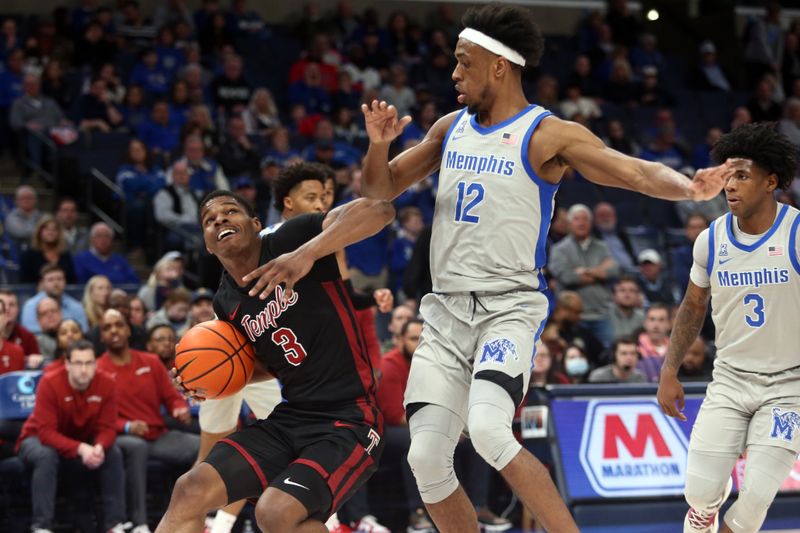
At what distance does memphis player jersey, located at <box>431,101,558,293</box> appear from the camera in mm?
4922

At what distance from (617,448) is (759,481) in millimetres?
3117

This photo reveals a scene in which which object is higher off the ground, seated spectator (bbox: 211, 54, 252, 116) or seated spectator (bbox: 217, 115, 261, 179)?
seated spectator (bbox: 211, 54, 252, 116)

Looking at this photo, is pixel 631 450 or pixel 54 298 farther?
pixel 54 298

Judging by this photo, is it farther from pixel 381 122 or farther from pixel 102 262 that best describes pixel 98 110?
pixel 381 122

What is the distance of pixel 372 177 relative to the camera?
16.7ft

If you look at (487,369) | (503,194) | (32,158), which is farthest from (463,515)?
(32,158)

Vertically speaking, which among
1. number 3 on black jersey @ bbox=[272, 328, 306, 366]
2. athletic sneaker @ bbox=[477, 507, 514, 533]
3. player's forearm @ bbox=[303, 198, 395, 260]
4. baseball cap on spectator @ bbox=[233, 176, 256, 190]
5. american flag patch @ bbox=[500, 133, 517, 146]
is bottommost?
athletic sneaker @ bbox=[477, 507, 514, 533]

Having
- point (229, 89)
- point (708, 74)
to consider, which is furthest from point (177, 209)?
A: point (708, 74)

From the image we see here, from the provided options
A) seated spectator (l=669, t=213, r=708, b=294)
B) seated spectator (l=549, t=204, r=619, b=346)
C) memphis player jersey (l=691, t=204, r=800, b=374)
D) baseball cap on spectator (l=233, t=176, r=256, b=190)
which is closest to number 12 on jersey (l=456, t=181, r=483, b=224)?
memphis player jersey (l=691, t=204, r=800, b=374)

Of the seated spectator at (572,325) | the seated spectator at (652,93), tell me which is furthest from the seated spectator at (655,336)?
the seated spectator at (652,93)

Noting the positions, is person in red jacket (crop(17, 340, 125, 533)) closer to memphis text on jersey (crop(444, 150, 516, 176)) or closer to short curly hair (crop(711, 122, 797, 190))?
memphis text on jersey (crop(444, 150, 516, 176))

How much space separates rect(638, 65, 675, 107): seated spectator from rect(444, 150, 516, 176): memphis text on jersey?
41.3 ft

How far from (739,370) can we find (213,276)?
6.11 metres

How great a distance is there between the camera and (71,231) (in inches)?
457
